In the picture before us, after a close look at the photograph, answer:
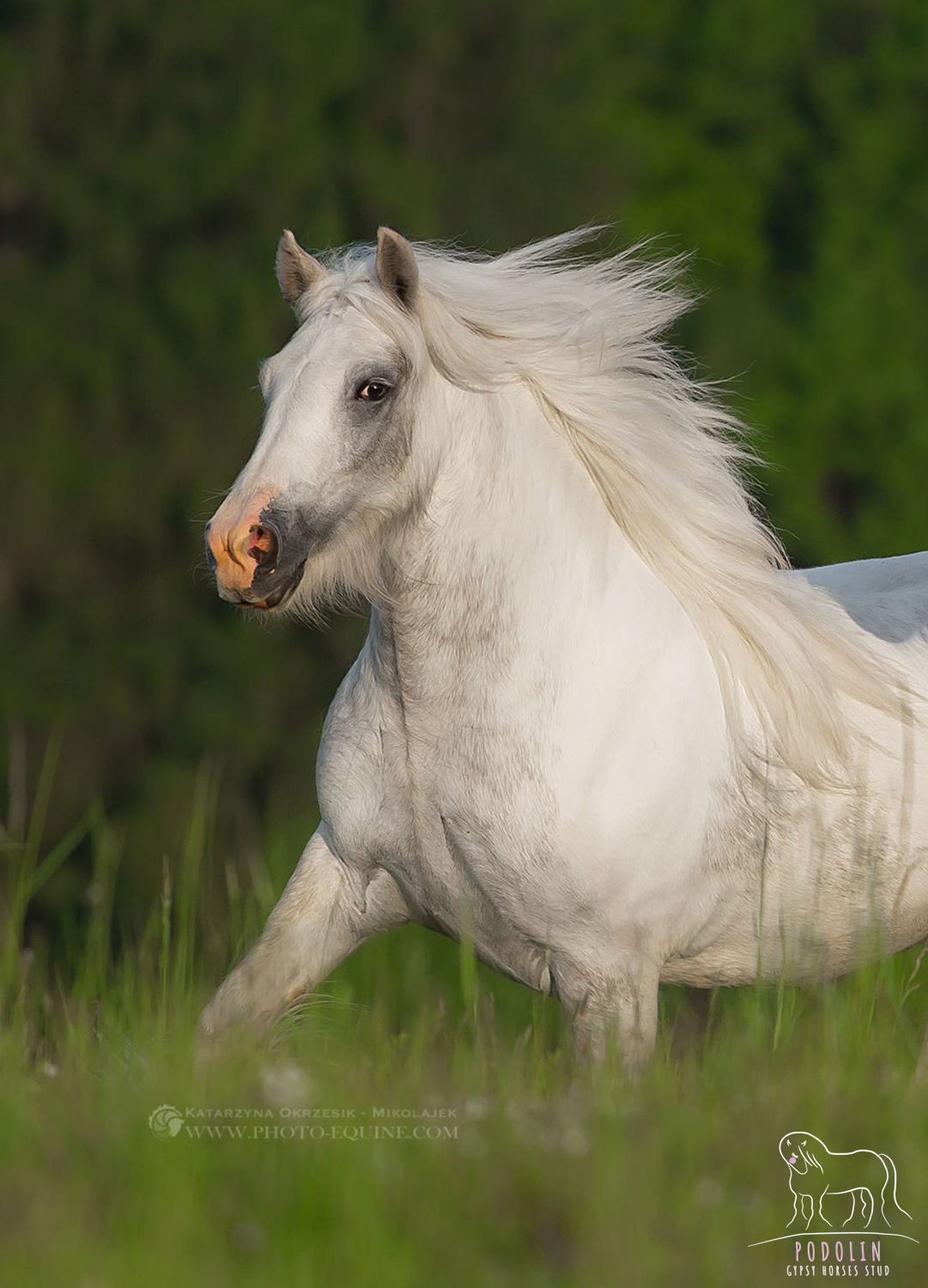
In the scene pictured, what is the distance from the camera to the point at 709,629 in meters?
3.76

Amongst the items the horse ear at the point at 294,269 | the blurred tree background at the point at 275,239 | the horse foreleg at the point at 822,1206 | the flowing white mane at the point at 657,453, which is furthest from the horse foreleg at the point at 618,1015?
the blurred tree background at the point at 275,239

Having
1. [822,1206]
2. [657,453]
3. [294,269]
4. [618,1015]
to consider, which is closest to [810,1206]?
[822,1206]

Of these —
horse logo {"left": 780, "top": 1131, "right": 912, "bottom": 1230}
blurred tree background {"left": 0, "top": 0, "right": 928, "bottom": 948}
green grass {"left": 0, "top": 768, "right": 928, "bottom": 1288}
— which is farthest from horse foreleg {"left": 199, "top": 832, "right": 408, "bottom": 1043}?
blurred tree background {"left": 0, "top": 0, "right": 928, "bottom": 948}

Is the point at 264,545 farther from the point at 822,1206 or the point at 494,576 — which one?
the point at 822,1206

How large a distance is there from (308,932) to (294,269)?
137 cm

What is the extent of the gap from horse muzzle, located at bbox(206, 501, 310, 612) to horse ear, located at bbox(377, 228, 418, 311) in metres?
0.56

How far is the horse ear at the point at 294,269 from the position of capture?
12.3 ft

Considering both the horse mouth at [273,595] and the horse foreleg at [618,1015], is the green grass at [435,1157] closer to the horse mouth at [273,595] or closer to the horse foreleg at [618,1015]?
the horse foreleg at [618,1015]

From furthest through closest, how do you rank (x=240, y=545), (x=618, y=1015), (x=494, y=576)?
(x=494, y=576), (x=618, y=1015), (x=240, y=545)

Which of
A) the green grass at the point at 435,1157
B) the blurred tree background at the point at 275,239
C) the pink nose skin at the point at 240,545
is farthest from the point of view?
the blurred tree background at the point at 275,239

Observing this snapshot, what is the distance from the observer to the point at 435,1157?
2.61 metres

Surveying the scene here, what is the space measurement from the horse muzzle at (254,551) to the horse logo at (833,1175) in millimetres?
1360

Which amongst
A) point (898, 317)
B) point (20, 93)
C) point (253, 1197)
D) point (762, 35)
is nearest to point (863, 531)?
point (898, 317)

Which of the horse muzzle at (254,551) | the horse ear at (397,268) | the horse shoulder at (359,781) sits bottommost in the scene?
the horse shoulder at (359,781)
